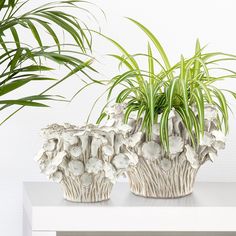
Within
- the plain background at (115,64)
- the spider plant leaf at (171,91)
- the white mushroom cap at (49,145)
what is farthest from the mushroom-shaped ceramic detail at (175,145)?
the plain background at (115,64)

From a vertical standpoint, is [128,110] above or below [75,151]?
above

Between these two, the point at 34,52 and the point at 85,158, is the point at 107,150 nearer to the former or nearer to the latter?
the point at 85,158

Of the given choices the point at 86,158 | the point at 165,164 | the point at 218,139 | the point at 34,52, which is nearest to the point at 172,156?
the point at 165,164

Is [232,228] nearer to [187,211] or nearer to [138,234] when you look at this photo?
[187,211]

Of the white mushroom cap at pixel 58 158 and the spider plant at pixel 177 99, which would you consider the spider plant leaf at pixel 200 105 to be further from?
the white mushroom cap at pixel 58 158

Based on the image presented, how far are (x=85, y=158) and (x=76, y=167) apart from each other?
34mm

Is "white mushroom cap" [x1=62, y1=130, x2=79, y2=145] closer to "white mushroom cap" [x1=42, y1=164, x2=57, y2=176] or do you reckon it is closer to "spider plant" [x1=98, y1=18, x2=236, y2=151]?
"white mushroom cap" [x1=42, y1=164, x2=57, y2=176]

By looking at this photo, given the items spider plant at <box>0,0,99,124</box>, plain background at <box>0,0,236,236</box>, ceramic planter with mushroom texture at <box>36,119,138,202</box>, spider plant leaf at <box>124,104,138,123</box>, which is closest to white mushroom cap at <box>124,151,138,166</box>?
ceramic planter with mushroom texture at <box>36,119,138,202</box>

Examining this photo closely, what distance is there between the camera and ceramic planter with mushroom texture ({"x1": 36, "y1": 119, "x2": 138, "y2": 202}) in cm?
145

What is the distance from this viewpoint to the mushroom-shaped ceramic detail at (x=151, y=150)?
154 cm

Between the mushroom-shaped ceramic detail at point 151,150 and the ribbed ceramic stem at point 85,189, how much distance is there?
0.13 m

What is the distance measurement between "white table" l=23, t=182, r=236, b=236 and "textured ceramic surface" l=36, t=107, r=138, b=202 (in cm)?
4

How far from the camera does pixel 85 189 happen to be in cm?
148

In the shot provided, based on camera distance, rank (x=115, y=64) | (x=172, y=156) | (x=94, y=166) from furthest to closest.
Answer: (x=115, y=64)
(x=172, y=156)
(x=94, y=166)
